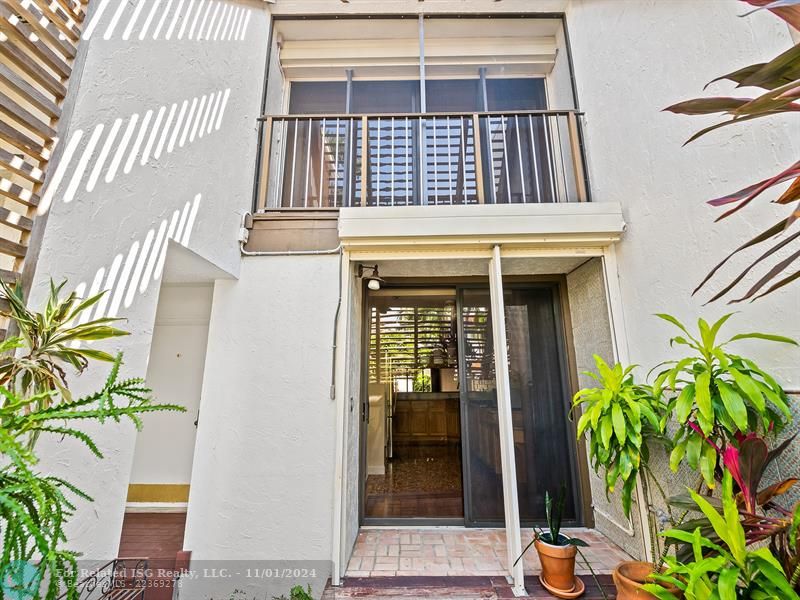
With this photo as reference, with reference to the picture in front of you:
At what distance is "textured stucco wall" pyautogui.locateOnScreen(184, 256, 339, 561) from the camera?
7.98 feet

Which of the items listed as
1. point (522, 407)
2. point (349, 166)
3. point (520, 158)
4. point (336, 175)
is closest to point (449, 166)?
point (520, 158)

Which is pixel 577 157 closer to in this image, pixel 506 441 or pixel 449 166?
pixel 449 166

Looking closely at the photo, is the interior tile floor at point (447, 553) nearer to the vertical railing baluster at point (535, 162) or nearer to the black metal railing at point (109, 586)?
the black metal railing at point (109, 586)

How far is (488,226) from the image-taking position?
2688mm

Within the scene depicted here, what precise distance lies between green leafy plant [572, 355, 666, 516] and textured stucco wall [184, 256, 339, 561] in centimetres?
177

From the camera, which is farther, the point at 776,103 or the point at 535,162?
the point at 535,162

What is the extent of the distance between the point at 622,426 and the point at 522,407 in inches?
58.7

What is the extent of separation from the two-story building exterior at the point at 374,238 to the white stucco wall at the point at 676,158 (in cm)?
2

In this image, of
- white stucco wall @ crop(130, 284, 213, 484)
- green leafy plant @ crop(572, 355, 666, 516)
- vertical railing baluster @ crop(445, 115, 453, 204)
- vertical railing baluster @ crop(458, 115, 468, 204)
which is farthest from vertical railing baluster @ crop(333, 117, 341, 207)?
green leafy plant @ crop(572, 355, 666, 516)

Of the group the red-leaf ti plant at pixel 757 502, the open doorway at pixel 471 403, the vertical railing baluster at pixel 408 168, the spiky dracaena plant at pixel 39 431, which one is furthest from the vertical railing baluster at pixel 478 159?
the spiky dracaena plant at pixel 39 431

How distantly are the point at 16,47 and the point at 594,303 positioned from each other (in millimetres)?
3777

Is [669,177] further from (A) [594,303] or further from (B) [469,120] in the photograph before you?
(B) [469,120]

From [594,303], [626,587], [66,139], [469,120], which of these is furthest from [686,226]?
[66,139]

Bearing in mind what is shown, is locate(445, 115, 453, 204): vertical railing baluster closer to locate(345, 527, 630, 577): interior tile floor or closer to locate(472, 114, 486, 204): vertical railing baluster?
locate(472, 114, 486, 204): vertical railing baluster
